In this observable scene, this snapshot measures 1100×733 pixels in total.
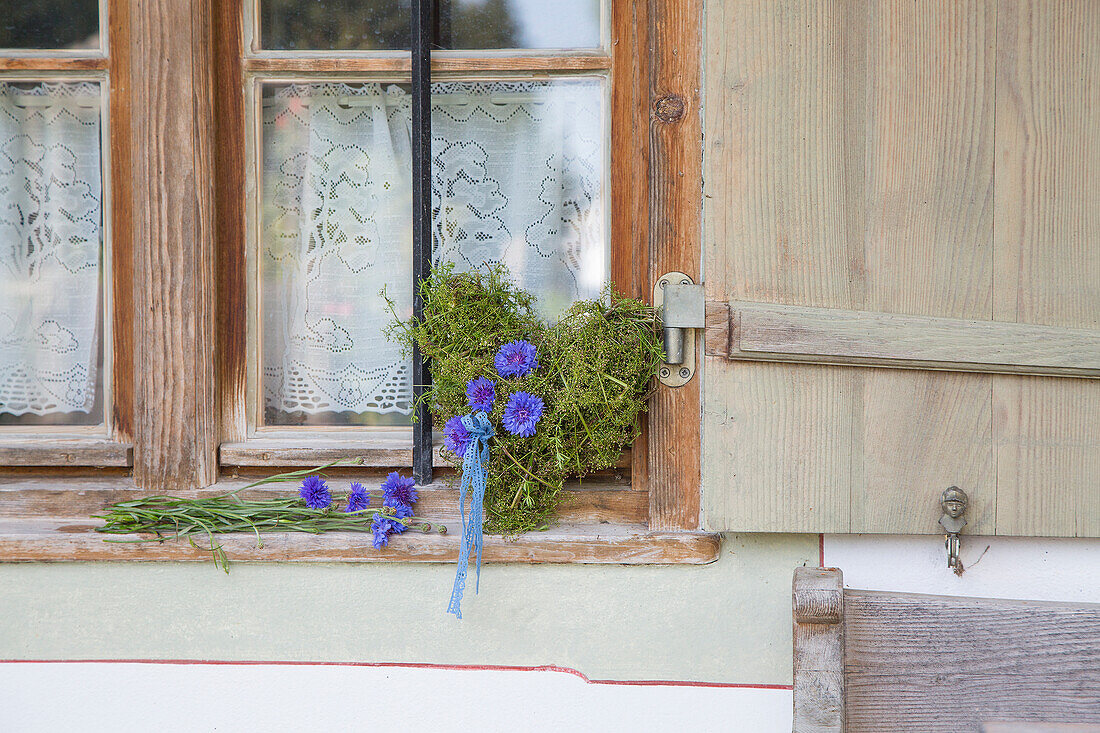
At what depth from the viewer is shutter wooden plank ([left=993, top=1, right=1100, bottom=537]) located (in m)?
1.33

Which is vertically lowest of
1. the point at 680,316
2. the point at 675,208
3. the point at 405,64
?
the point at 680,316

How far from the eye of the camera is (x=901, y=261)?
1342mm

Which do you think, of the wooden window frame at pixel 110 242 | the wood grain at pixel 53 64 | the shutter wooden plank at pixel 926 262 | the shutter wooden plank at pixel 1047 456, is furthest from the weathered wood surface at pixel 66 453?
the shutter wooden plank at pixel 1047 456

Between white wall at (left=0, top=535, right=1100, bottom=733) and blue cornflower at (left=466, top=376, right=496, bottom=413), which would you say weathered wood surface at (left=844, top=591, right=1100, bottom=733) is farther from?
blue cornflower at (left=466, top=376, right=496, bottom=413)

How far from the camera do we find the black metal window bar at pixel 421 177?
1.42 meters

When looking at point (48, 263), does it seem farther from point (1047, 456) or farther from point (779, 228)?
point (1047, 456)

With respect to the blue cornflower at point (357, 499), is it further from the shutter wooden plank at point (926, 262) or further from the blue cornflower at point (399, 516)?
the shutter wooden plank at point (926, 262)

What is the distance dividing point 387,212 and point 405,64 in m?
0.31

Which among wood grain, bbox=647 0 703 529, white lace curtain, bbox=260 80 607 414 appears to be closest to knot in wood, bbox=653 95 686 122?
wood grain, bbox=647 0 703 529

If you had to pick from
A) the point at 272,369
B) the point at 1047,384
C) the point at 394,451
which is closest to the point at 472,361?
the point at 394,451

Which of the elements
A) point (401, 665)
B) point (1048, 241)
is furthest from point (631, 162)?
point (401, 665)

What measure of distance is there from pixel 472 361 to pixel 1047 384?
1.05 metres

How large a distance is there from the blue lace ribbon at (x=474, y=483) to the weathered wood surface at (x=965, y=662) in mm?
637

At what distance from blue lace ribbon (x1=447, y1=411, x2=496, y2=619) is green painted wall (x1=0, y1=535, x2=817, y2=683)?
90 millimetres
